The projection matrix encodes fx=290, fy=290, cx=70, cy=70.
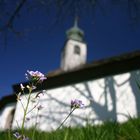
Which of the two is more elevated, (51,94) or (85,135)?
(51,94)

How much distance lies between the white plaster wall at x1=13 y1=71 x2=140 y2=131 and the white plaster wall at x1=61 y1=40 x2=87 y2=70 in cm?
988

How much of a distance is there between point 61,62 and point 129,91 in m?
15.5

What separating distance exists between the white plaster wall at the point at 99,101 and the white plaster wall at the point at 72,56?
9877mm

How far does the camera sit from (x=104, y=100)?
48.5 ft

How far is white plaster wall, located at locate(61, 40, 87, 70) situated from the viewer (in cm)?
2743

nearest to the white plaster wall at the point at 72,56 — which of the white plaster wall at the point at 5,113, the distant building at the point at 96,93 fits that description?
the white plaster wall at the point at 5,113

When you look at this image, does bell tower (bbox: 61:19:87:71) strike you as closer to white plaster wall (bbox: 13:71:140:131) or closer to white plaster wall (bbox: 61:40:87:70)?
white plaster wall (bbox: 61:40:87:70)

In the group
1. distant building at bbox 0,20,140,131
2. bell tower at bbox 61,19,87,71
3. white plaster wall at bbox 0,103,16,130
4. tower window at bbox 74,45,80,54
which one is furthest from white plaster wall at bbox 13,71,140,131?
tower window at bbox 74,45,80,54

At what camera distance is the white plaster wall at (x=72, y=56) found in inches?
1080

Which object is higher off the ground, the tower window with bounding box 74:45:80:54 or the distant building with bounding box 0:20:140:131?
the tower window with bounding box 74:45:80:54

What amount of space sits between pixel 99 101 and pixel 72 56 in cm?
1412

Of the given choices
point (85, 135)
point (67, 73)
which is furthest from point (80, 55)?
point (85, 135)

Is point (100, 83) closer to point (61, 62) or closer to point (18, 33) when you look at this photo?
point (18, 33)

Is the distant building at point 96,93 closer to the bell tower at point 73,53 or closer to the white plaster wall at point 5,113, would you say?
the white plaster wall at point 5,113
